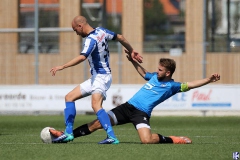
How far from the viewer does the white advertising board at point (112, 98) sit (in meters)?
23.4

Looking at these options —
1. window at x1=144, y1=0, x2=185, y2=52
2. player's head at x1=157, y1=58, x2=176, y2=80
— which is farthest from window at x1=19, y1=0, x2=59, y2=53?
window at x1=144, y1=0, x2=185, y2=52

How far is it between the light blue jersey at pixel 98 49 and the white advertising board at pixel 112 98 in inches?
437

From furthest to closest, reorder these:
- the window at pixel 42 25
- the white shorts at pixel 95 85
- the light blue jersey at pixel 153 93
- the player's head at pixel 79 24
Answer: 1. the window at pixel 42 25
2. the light blue jersey at pixel 153 93
3. the white shorts at pixel 95 85
4. the player's head at pixel 79 24

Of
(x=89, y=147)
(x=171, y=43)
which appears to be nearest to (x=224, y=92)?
(x=171, y=43)

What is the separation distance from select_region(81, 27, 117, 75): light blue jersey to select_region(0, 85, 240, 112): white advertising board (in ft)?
36.4

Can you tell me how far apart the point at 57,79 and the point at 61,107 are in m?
1.78

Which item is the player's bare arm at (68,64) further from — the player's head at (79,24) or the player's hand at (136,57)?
the player's hand at (136,57)

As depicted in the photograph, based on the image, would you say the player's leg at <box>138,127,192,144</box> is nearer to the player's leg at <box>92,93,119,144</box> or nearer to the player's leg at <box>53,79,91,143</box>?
the player's leg at <box>92,93,119,144</box>

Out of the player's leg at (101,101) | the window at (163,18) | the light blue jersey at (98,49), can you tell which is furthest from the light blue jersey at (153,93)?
the window at (163,18)

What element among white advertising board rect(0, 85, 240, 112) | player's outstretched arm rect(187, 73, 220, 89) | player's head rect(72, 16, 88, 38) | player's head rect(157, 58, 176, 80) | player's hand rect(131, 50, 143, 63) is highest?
player's head rect(72, 16, 88, 38)

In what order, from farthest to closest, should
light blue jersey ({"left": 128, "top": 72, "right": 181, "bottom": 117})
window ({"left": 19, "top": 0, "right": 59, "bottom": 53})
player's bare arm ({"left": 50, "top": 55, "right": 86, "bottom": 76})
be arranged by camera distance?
window ({"left": 19, "top": 0, "right": 59, "bottom": 53})
light blue jersey ({"left": 128, "top": 72, "right": 181, "bottom": 117})
player's bare arm ({"left": 50, "top": 55, "right": 86, "bottom": 76})

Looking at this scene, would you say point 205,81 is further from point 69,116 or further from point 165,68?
point 69,116

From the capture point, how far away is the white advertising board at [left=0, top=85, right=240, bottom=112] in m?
23.4

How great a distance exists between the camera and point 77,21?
12.3 metres
